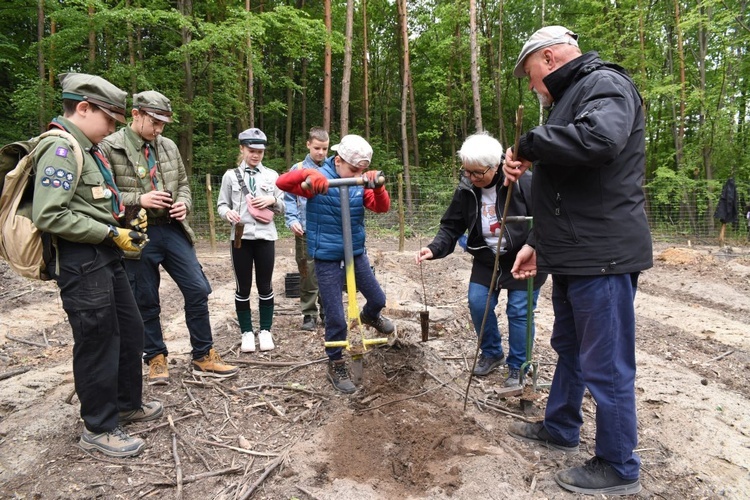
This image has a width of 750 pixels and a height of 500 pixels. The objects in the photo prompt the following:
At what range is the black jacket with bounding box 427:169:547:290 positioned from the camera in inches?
142

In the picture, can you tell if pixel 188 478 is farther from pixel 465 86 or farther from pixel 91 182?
pixel 465 86

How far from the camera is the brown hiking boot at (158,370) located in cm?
383

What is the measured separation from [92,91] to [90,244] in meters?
0.88

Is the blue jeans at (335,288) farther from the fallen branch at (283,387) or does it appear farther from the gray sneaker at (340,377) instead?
the fallen branch at (283,387)

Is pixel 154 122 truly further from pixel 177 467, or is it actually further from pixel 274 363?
pixel 177 467

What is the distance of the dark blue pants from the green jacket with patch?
769 mm

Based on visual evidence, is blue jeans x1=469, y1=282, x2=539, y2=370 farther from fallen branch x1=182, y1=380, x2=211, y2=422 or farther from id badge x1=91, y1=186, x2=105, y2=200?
id badge x1=91, y1=186, x2=105, y2=200

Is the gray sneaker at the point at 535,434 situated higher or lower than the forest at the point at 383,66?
lower

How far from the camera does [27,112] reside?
535 inches

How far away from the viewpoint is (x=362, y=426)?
10.3 feet

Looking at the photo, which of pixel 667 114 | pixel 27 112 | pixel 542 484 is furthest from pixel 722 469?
pixel 667 114

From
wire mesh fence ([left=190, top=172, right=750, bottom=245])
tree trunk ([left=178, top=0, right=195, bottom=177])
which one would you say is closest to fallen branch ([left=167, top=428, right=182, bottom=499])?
wire mesh fence ([left=190, top=172, right=750, bottom=245])

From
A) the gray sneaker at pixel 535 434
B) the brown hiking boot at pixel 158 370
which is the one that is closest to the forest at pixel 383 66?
the brown hiking boot at pixel 158 370

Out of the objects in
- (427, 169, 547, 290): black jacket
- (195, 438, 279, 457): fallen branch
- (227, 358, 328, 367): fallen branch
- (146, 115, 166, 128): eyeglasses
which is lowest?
(195, 438, 279, 457): fallen branch
